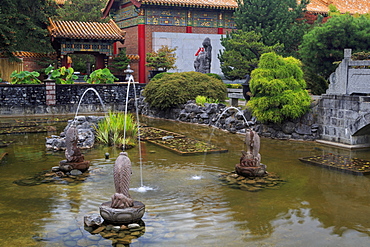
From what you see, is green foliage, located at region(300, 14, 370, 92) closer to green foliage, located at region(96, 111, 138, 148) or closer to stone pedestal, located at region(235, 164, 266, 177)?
green foliage, located at region(96, 111, 138, 148)

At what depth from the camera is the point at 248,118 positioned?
57.1ft

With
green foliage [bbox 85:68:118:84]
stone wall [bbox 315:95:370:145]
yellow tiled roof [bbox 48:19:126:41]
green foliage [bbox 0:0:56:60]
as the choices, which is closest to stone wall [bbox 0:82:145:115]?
green foliage [bbox 85:68:118:84]

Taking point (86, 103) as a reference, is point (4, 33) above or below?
above

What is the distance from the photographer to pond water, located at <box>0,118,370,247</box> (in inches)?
254

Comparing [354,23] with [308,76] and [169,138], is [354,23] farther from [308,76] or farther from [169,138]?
[169,138]

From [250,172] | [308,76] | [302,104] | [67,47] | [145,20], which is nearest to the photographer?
[250,172]

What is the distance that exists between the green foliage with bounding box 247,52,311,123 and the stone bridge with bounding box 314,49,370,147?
906mm

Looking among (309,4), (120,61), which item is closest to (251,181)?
(120,61)

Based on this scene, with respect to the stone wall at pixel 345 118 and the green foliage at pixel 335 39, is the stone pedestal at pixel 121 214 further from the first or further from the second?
the green foliage at pixel 335 39

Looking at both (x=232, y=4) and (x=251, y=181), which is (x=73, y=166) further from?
(x=232, y=4)

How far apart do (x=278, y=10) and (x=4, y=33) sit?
16137mm

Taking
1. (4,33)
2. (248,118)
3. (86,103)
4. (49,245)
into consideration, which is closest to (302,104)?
(248,118)

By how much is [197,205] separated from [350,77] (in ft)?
28.8

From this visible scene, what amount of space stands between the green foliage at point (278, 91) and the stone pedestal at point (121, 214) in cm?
950
